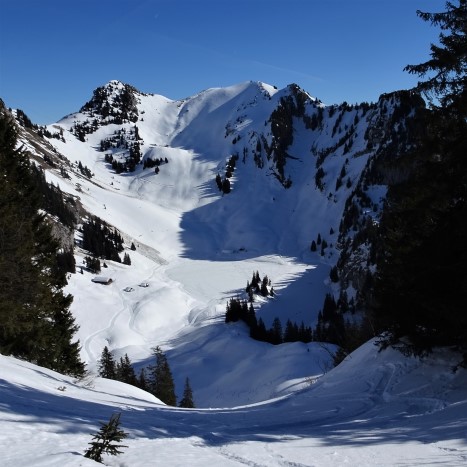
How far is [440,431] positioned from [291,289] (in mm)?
108982

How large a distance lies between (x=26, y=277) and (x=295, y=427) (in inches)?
530

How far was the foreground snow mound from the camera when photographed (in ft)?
21.0

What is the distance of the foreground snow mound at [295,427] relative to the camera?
6395mm

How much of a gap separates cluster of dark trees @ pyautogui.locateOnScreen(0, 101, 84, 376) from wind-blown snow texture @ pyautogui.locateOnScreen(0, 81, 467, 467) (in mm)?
3234

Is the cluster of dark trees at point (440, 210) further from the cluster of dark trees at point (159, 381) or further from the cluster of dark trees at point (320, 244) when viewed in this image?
the cluster of dark trees at point (320, 244)

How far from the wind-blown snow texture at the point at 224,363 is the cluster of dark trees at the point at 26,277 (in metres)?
3.23

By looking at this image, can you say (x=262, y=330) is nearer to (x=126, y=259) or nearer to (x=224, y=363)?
(x=224, y=363)

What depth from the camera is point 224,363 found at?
64250mm

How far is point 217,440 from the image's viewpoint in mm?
8414

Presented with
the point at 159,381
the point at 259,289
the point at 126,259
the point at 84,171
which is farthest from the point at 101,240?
the point at 159,381

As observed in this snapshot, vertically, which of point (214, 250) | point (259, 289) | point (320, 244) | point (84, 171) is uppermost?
point (84, 171)

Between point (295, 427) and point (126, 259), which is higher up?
point (126, 259)

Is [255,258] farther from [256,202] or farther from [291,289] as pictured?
[256,202]

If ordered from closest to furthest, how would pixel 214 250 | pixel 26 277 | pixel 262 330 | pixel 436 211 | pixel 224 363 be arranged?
pixel 436 211 < pixel 26 277 < pixel 224 363 < pixel 262 330 < pixel 214 250
